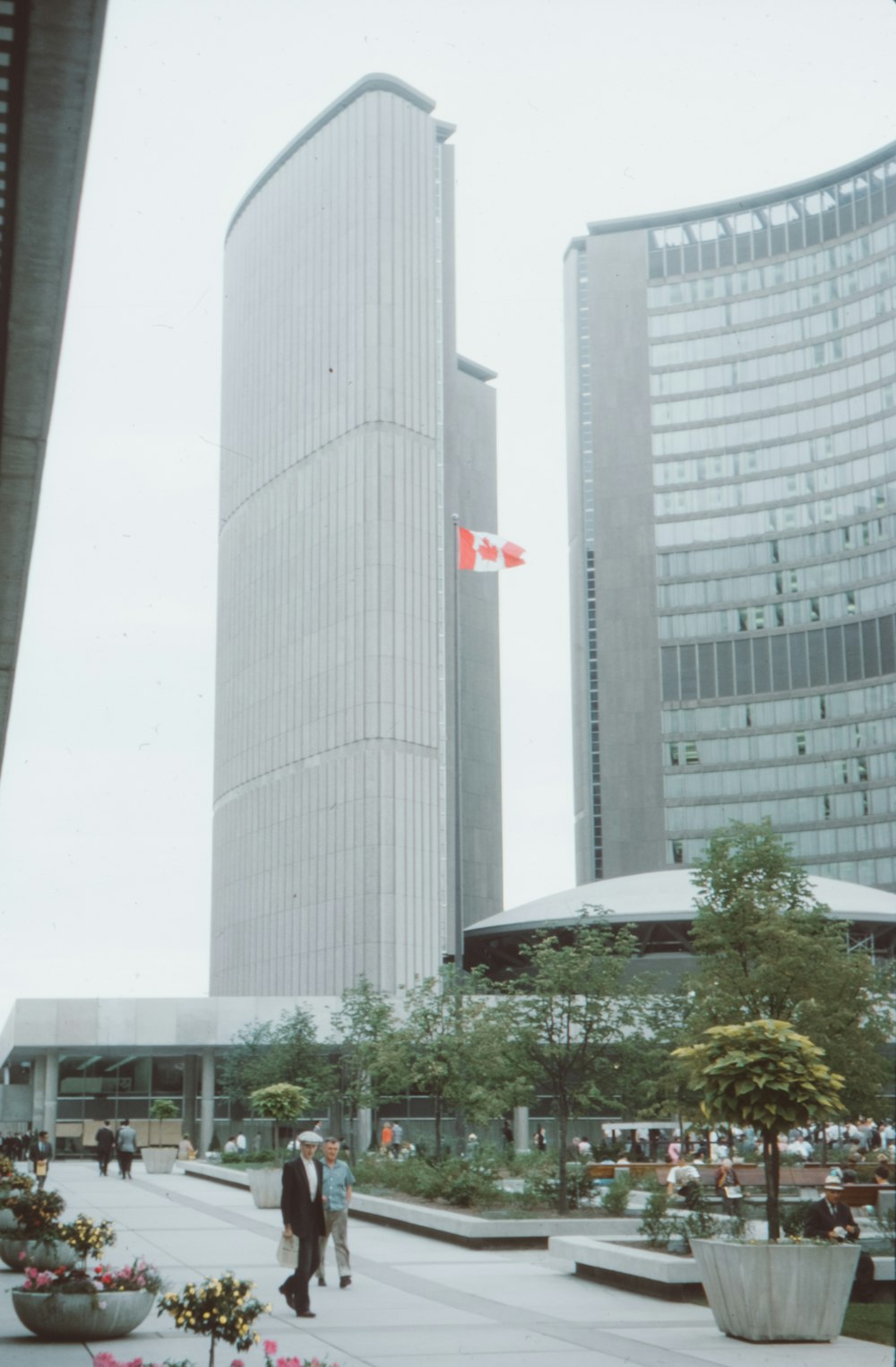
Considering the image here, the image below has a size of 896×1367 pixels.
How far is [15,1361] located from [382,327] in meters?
93.4

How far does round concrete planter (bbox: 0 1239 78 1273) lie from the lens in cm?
1538

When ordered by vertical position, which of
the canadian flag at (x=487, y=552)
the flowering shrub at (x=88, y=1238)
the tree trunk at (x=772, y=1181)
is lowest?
the flowering shrub at (x=88, y=1238)

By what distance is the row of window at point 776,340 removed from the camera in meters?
131

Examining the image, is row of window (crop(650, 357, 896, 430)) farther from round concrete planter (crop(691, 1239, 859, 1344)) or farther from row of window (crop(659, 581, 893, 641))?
round concrete planter (crop(691, 1239, 859, 1344))

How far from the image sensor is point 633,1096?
43781 millimetres

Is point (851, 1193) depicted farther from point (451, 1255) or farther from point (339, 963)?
point (339, 963)

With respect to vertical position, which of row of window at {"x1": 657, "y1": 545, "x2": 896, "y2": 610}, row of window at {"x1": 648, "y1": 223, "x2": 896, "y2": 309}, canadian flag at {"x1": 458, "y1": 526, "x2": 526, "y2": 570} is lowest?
canadian flag at {"x1": 458, "y1": 526, "x2": 526, "y2": 570}

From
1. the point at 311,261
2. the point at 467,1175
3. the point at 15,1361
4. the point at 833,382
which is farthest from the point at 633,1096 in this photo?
the point at 833,382

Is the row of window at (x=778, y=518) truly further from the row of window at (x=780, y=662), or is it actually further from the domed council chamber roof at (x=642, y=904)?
the domed council chamber roof at (x=642, y=904)

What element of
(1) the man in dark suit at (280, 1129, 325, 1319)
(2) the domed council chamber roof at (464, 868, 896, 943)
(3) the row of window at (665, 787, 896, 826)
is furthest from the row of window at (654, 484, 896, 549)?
(1) the man in dark suit at (280, 1129, 325, 1319)

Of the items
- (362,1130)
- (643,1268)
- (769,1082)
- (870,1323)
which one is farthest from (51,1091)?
(769,1082)

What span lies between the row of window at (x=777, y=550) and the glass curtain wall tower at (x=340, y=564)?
29.1 m

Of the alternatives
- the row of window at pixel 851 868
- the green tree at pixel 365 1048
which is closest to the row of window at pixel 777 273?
the row of window at pixel 851 868

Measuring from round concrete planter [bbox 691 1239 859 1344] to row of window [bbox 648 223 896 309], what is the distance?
12870 cm
